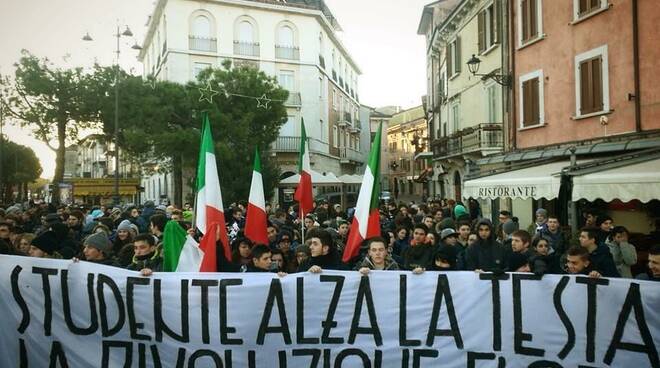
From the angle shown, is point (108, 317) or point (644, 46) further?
point (644, 46)

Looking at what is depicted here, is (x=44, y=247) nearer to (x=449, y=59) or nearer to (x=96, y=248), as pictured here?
Answer: (x=96, y=248)

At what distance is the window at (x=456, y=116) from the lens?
25625mm

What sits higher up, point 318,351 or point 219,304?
point 219,304

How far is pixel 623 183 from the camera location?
30.3ft

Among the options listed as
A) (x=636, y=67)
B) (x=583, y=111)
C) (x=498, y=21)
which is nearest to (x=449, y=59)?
(x=498, y=21)

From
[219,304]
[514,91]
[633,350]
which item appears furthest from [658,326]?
[514,91]

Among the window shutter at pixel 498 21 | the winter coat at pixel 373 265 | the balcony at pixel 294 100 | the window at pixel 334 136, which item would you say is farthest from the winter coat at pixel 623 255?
the window at pixel 334 136

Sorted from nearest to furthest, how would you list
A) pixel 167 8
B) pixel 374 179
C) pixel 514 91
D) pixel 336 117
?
pixel 374 179, pixel 514 91, pixel 167 8, pixel 336 117

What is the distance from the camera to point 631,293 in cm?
467

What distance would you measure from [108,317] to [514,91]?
16103 mm

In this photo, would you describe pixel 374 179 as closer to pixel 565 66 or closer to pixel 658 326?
pixel 658 326

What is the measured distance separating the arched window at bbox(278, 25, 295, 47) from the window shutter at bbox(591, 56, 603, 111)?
1045 inches

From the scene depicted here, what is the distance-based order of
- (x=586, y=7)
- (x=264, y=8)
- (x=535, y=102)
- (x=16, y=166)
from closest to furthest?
(x=586, y=7) < (x=535, y=102) < (x=264, y=8) < (x=16, y=166)

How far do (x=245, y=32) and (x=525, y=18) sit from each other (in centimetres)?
2339
